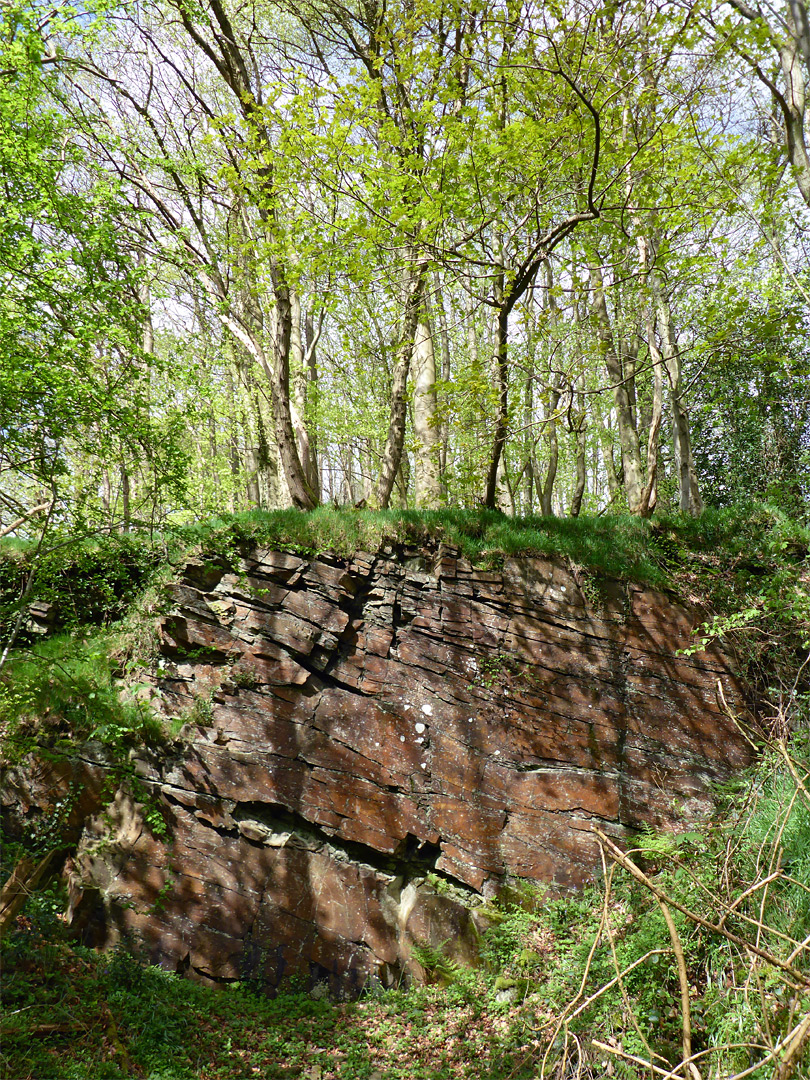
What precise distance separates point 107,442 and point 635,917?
700 centimetres

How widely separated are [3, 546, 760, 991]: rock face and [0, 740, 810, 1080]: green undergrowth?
0.32 m

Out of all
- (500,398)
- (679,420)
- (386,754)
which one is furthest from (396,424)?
(386,754)

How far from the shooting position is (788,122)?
5.48 m

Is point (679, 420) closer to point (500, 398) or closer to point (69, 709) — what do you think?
point (500, 398)

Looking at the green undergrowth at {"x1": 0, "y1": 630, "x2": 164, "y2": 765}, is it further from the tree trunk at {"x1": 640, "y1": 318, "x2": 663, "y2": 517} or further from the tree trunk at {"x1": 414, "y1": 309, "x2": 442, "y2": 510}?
the tree trunk at {"x1": 640, "y1": 318, "x2": 663, "y2": 517}

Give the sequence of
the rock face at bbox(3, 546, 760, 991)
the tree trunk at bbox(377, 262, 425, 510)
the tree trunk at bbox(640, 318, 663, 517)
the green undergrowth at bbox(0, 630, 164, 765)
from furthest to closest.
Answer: the tree trunk at bbox(377, 262, 425, 510), the tree trunk at bbox(640, 318, 663, 517), the rock face at bbox(3, 546, 760, 991), the green undergrowth at bbox(0, 630, 164, 765)

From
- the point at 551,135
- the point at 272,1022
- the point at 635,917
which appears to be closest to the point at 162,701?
the point at 272,1022

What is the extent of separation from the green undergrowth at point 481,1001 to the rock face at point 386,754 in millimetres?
321

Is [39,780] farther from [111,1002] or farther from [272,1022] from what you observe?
→ [272,1022]

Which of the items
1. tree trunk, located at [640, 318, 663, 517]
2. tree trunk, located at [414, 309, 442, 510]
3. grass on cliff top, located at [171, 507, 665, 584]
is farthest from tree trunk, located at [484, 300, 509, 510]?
tree trunk, located at [640, 318, 663, 517]

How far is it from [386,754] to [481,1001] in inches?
93.8

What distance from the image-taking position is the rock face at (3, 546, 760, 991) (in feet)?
18.8

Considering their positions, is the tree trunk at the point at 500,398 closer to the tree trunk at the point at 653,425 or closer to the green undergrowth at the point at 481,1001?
the tree trunk at the point at 653,425

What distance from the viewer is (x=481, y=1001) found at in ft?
18.1
